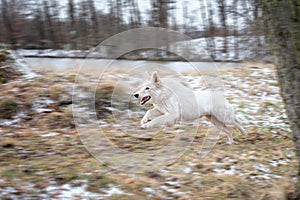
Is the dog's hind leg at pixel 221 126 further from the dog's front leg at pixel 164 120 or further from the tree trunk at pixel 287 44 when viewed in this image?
the tree trunk at pixel 287 44

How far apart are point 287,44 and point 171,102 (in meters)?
1.52

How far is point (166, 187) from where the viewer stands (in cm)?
504

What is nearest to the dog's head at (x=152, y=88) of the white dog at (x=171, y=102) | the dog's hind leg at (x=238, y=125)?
the white dog at (x=171, y=102)

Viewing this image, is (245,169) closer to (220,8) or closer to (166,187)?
(166,187)

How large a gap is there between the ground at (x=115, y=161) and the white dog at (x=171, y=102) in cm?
44

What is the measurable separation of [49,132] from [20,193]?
1743 millimetres

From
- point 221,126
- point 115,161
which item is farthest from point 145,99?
point 221,126

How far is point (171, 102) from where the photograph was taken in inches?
214

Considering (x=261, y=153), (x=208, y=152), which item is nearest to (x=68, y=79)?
(x=208, y=152)

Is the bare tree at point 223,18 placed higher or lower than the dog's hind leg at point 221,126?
higher

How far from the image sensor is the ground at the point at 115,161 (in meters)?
4.86

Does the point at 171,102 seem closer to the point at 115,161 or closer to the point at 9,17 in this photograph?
the point at 115,161

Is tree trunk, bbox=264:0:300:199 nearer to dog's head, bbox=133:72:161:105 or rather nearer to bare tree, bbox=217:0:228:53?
dog's head, bbox=133:72:161:105

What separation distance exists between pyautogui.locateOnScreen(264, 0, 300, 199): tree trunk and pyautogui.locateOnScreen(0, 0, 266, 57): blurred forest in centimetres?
651
